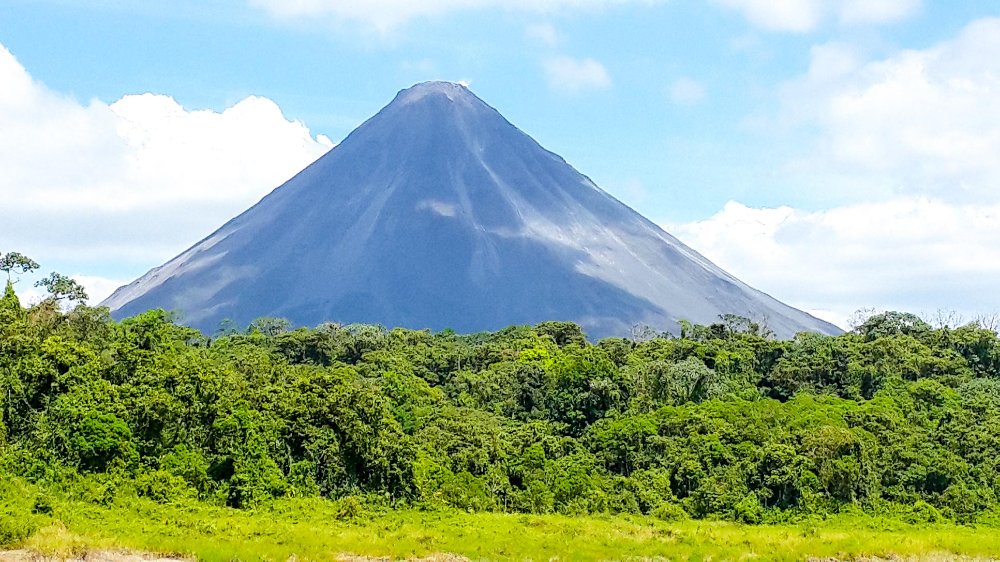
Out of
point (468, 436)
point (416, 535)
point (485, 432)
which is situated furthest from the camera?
point (485, 432)

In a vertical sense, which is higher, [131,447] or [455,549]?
[131,447]

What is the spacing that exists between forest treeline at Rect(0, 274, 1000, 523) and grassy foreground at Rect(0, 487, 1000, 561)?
191 cm

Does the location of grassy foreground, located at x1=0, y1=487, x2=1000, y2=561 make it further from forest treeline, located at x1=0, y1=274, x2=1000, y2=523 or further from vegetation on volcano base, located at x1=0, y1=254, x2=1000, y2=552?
forest treeline, located at x1=0, y1=274, x2=1000, y2=523

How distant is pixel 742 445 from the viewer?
1909 inches

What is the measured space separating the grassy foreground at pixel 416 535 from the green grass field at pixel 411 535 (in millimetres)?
38

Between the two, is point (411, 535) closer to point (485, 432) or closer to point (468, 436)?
point (468, 436)

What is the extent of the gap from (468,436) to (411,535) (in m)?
17.0

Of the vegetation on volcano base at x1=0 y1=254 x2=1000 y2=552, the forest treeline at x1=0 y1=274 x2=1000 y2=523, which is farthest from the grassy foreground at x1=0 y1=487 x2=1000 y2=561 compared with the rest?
the forest treeline at x1=0 y1=274 x2=1000 y2=523

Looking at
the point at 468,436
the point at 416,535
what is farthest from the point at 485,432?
the point at 416,535

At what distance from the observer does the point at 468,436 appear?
48969 mm

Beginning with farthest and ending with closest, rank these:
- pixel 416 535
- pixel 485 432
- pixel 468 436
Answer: pixel 485 432, pixel 468 436, pixel 416 535

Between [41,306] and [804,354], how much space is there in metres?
50.1

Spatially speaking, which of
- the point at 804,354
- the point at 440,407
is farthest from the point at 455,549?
the point at 804,354

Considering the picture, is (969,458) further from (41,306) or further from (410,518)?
(41,306)
